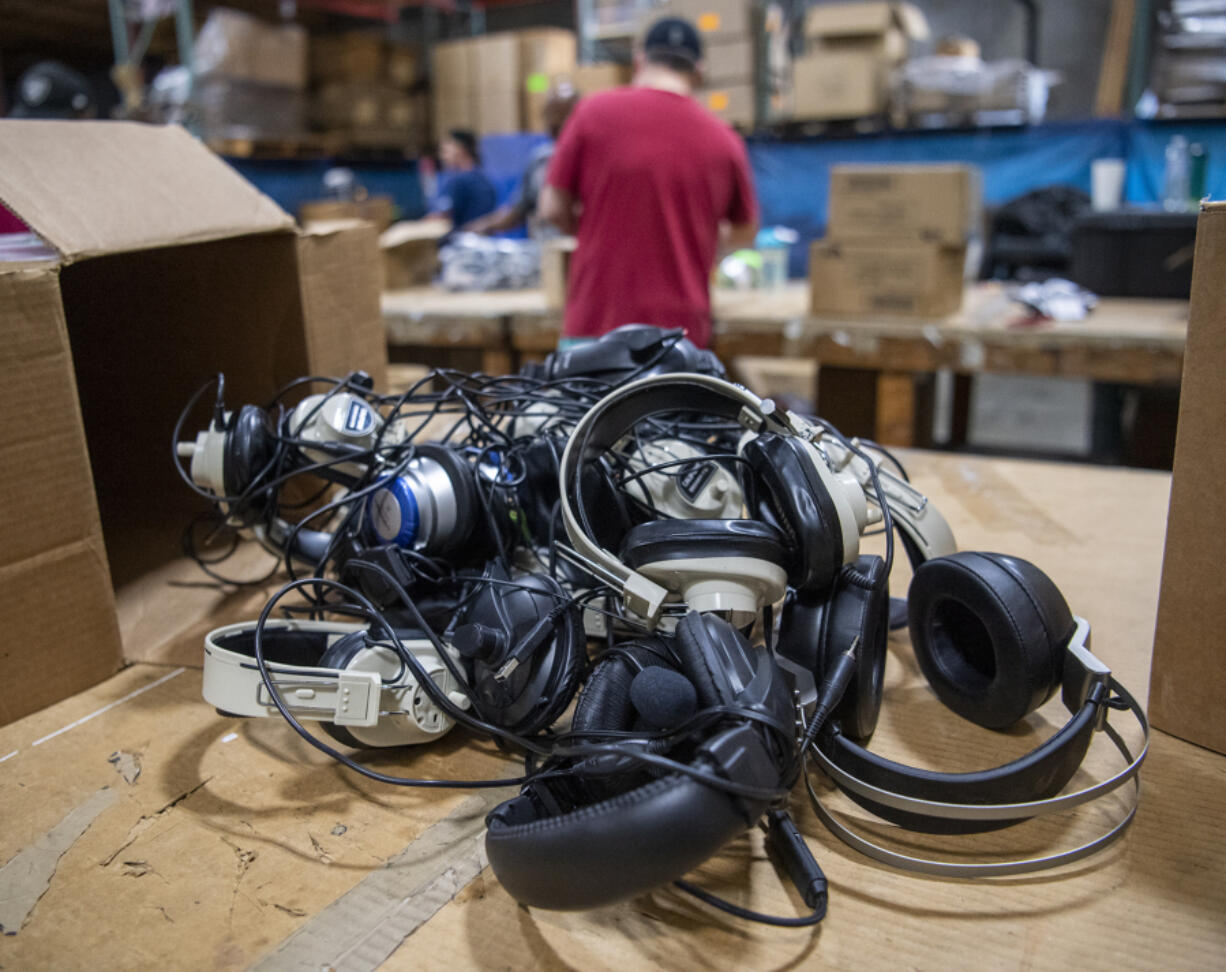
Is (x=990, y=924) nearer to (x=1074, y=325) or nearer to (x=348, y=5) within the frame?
(x=1074, y=325)

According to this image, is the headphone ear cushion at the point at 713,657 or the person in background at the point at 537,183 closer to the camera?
the headphone ear cushion at the point at 713,657

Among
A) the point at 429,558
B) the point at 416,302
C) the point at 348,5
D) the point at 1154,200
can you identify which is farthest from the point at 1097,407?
the point at 348,5

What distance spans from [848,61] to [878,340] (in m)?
2.15

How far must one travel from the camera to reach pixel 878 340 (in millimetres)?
1975

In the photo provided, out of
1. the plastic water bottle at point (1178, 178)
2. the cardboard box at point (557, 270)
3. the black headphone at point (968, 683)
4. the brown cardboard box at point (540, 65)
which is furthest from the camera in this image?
the brown cardboard box at point (540, 65)

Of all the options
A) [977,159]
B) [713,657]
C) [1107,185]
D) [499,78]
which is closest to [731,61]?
[977,159]

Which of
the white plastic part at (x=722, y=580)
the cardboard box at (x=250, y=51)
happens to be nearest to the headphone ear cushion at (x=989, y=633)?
the white plastic part at (x=722, y=580)

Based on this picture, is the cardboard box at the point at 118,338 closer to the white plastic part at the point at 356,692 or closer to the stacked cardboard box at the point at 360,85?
the white plastic part at the point at 356,692

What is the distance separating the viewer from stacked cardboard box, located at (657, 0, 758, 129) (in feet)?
12.3

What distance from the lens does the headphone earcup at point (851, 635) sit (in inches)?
22.3

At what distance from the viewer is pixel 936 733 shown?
2.04ft

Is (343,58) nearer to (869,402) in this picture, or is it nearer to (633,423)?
(869,402)

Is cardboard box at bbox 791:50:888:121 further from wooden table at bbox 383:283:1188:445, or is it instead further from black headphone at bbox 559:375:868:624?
black headphone at bbox 559:375:868:624

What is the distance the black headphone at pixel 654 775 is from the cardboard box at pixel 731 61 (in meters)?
3.77
